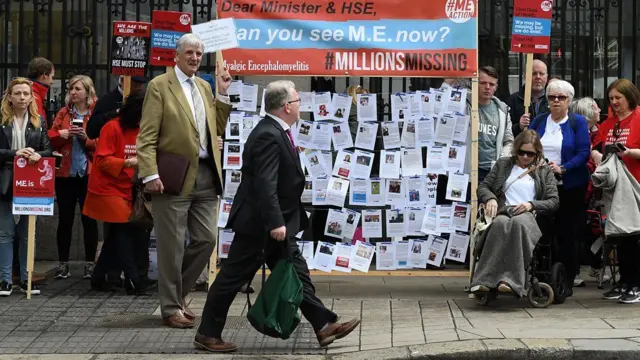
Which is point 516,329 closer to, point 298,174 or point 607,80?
point 298,174

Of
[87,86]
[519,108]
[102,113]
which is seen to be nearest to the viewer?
[102,113]

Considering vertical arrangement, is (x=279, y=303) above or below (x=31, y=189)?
below

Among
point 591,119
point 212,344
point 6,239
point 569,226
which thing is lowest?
point 212,344

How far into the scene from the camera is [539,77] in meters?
10.9

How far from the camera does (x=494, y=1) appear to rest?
11820mm

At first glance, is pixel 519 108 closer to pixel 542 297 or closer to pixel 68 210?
pixel 542 297

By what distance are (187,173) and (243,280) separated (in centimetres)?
116

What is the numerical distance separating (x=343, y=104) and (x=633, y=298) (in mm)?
2992

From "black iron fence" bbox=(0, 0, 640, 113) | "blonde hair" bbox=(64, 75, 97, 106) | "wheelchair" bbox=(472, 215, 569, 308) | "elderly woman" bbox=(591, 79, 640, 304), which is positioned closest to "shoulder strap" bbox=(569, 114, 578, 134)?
"elderly woman" bbox=(591, 79, 640, 304)

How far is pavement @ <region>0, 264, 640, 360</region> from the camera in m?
7.44

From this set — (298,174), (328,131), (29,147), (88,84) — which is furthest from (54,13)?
(298,174)

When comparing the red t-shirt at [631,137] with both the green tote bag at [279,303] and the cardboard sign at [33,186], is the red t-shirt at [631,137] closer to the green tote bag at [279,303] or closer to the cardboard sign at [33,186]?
the green tote bag at [279,303]

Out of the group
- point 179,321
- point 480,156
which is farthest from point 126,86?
point 480,156

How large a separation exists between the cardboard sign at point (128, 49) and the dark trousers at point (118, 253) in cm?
140
